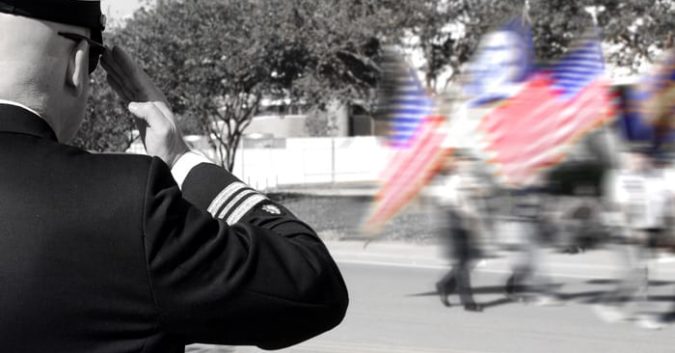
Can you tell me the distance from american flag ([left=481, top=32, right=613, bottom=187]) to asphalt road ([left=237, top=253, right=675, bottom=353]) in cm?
166

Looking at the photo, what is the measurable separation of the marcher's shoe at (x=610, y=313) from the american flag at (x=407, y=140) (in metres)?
3.20

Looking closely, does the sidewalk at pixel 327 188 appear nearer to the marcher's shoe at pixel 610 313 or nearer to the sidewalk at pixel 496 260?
the sidewalk at pixel 496 260

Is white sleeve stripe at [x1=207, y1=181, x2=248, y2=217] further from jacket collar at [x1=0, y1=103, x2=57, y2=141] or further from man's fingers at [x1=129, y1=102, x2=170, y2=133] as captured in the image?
jacket collar at [x1=0, y1=103, x2=57, y2=141]

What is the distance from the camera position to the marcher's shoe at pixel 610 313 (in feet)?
34.8

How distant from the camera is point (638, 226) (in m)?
10.7

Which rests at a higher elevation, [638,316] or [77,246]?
[77,246]

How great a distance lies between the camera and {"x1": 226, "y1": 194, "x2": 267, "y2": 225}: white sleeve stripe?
5.71 ft

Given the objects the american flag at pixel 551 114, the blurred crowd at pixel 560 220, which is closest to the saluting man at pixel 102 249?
the blurred crowd at pixel 560 220

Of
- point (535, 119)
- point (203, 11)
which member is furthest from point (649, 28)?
point (535, 119)

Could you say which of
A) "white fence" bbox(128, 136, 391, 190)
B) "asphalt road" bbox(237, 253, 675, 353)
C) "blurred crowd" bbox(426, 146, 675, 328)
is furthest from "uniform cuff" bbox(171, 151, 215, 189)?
"white fence" bbox(128, 136, 391, 190)

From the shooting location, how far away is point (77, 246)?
4.99ft

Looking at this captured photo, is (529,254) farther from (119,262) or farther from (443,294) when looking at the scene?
(119,262)

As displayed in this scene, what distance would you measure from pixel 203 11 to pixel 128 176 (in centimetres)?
2328

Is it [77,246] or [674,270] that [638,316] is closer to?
[674,270]
